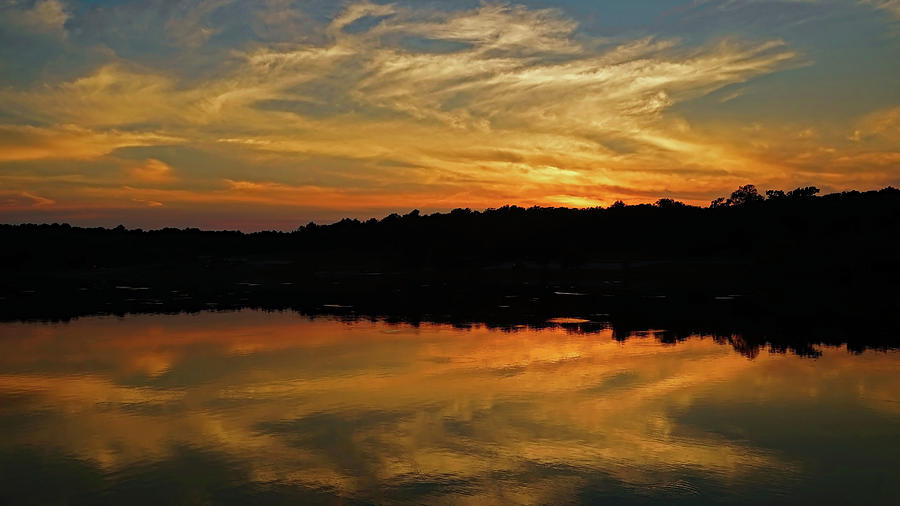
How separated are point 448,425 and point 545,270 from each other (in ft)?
256

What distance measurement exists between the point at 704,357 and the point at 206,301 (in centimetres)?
3633

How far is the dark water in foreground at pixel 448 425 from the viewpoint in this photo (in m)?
11.2

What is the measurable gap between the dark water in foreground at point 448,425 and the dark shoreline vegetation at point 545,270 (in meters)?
6.80

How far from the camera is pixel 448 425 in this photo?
14.9 metres

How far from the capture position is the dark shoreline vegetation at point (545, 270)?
37.4 metres

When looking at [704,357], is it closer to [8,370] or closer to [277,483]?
[277,483]

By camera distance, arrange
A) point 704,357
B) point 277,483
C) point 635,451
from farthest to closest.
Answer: point 704,357
point 635,451
point 277,483

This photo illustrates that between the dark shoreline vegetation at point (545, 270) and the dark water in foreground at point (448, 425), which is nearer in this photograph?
the dark water in foreground at point (448, 425)

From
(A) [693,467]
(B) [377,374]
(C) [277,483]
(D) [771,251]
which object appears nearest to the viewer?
(C) [277,483]

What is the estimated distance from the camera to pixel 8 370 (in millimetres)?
22156

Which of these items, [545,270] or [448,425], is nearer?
[448,425]

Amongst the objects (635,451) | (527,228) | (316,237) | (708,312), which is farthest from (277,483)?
(316,237)

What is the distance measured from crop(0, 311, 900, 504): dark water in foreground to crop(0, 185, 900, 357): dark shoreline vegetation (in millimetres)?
6801

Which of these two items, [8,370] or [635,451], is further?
[8,370]
